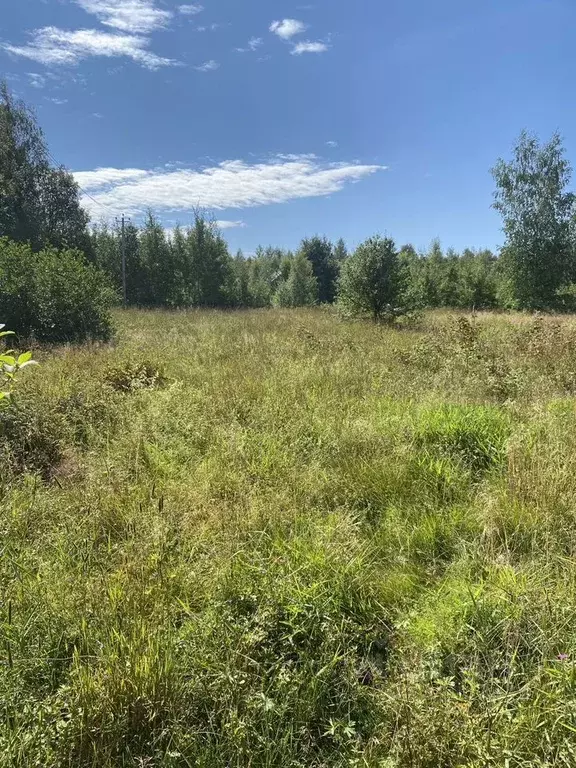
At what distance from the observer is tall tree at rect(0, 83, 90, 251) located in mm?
24625

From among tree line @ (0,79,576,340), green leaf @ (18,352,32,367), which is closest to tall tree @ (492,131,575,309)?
tree line @ (0,79,576,340)

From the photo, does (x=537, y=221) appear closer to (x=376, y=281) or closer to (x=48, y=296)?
(x=376, y=281)

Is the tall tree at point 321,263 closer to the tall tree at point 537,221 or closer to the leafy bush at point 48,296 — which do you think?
the tall tree at point 537,221

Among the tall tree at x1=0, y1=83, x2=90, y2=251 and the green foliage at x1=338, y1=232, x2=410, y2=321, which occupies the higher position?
the tall tree at x1=0, y1=83, x2=90, y2=251

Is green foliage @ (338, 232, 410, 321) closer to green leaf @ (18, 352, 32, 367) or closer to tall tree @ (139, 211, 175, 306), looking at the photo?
green leaf @ (18, 352, 32, 367)

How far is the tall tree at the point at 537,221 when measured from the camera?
85.4 ft

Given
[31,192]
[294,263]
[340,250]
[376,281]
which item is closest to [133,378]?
[376,281]

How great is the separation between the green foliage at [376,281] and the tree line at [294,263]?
4 centimetres

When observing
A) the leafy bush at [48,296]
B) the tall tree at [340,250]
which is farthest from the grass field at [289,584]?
the tall tree at [340,250]

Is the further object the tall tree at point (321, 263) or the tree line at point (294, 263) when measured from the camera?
the tall tree at point (321, 263)

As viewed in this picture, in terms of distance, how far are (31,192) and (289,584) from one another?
102 feet

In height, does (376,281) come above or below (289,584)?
above

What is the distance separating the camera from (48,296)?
1084cm

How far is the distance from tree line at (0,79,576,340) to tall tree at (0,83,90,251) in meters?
0.06
